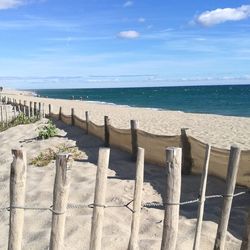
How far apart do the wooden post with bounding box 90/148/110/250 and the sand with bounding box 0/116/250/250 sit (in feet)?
4.80

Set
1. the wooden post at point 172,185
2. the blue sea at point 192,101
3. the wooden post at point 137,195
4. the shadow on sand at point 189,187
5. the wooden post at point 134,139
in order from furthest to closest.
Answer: the blue sea at point 192,101, the wooden post at point 134,139, the shadow on sand at point 189,187, the wooden post at point 137,195, the wooden post at point 172,185

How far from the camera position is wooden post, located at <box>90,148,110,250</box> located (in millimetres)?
3963

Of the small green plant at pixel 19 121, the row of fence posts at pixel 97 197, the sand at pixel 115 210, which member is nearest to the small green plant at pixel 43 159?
the sand at pixel 115 210

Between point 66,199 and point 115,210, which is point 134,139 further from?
point 66,199

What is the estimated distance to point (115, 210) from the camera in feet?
21.2

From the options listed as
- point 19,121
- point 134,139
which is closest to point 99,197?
point 134,139

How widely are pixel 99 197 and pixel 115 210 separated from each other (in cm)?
256

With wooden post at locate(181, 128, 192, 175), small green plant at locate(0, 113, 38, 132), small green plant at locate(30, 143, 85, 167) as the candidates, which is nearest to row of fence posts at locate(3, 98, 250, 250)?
wooden post at locate(181, 128, 192, 175)

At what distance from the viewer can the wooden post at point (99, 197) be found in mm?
3963

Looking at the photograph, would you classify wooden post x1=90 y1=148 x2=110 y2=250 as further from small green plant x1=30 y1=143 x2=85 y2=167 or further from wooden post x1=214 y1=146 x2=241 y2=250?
small green plant x1=30 y1=143 x2=85 y2=167

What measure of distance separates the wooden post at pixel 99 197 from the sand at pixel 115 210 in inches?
57.6

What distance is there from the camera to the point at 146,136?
9.59 metres

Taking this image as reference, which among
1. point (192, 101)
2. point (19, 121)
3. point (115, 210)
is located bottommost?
point (192, 101)

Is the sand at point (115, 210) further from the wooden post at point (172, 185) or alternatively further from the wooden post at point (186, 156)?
the wooden post at point (172, 185)
